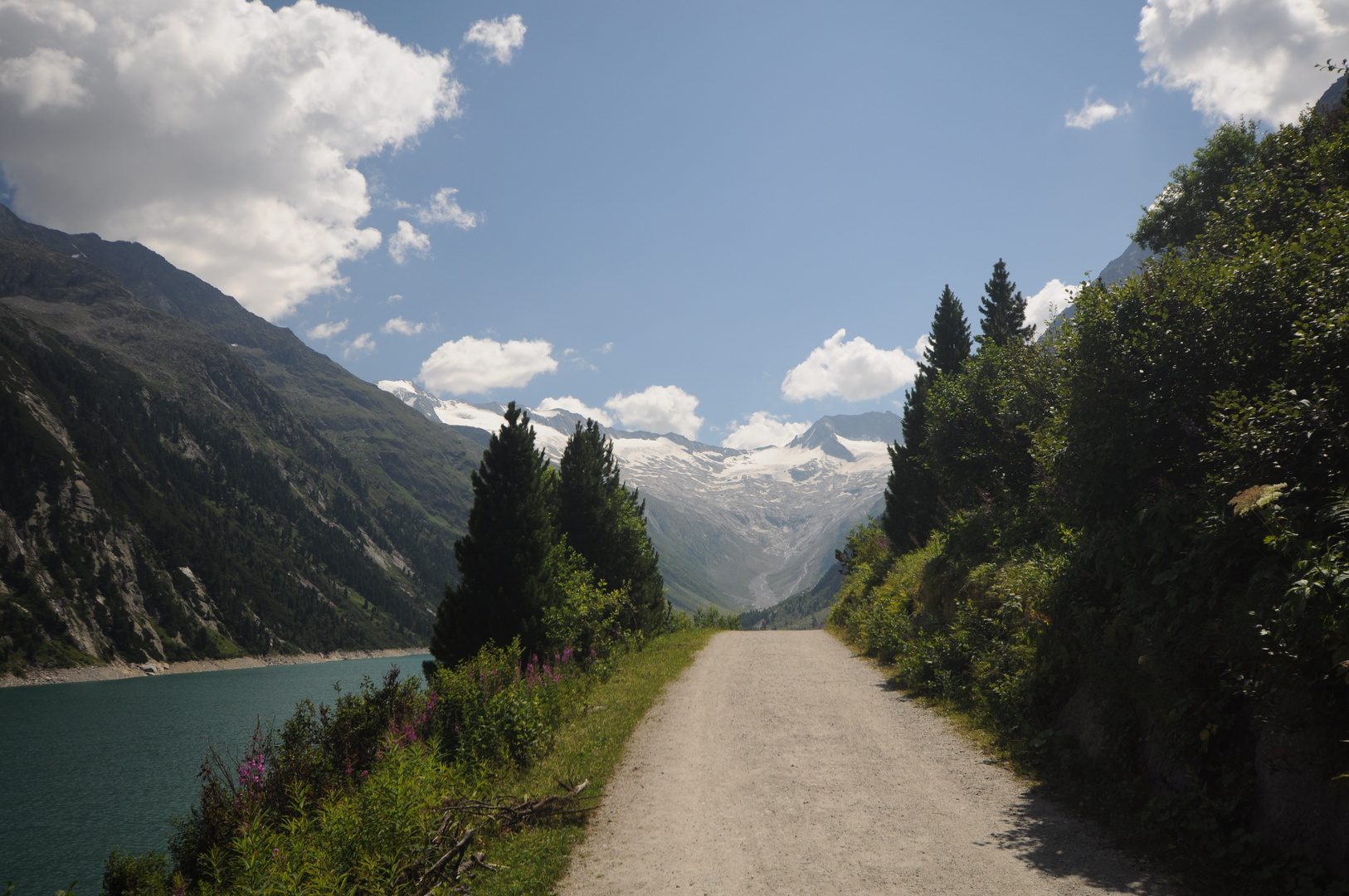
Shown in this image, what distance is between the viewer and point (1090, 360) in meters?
11.8

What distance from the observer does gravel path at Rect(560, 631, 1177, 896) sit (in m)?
7.03

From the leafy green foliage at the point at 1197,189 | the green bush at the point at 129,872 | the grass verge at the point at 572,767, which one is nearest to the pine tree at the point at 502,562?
the grass verge at the point at 572,767

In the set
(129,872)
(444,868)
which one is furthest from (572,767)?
(129,872)

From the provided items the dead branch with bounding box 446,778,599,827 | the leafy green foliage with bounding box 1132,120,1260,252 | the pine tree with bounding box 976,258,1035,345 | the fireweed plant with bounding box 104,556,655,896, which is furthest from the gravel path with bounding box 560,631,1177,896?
the pine tree with bounding box 976,258,1035,345

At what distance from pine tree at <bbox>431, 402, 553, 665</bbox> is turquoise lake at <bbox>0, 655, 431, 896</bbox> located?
2.96 m

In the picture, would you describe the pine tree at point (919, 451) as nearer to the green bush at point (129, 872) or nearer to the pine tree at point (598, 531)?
the pine tree at point (598, 531)

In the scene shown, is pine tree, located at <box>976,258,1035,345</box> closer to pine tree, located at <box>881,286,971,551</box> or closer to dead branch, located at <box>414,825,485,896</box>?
pine tree, located at <box>881,286,971,551</box>

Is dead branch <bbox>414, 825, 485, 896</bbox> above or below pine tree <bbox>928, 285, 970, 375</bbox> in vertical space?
below

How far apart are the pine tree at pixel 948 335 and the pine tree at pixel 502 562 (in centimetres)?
3051

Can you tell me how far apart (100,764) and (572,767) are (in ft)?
208

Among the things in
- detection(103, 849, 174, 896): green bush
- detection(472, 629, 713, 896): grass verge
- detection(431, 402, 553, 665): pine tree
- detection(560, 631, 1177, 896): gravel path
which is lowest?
detection(103, 849, 174, 896): green bush

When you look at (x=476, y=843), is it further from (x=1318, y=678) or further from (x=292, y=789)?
(x=1318, y=678)

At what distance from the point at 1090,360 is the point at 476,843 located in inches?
514

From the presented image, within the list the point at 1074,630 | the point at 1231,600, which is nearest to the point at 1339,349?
the point at 1231,600
